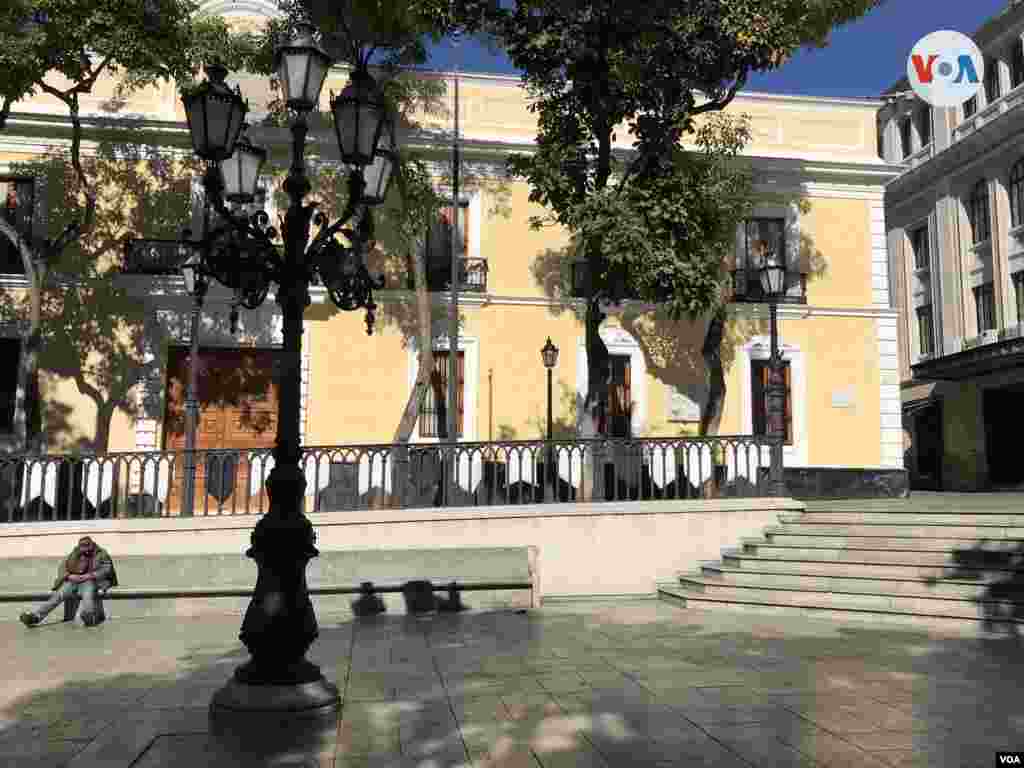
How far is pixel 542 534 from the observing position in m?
12.1

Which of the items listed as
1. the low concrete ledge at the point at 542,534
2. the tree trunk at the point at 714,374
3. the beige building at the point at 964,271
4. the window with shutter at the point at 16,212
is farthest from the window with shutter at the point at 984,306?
the window with shutter at the point at 16,212

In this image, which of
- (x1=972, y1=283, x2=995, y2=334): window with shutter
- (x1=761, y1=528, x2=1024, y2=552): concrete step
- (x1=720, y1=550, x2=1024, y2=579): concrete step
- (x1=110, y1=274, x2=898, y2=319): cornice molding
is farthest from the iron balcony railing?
(x1=972, y1=283, x2=995, y2=334): window with shutter

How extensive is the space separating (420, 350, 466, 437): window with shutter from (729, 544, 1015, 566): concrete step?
7091mm

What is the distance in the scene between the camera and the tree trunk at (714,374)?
16656mm

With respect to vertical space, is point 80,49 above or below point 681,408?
above

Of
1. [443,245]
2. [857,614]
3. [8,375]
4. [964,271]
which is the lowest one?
[857,614]

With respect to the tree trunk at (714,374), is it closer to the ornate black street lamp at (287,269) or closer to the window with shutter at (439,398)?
the window with shutter at (439,398)

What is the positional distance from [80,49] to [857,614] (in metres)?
13.3

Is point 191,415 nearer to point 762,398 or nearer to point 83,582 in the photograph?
point 83,582

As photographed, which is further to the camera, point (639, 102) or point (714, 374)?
point (714, 374)

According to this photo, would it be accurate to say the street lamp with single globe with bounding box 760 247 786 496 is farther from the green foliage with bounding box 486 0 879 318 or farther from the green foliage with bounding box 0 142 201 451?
the green foliage with bounding box 0 142 201 451

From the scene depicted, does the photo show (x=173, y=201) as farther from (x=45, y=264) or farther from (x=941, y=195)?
→ (x=941, y=195)

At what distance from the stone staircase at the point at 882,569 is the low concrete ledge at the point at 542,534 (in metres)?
0.40

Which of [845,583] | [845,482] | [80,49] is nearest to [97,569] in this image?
[80,49]
